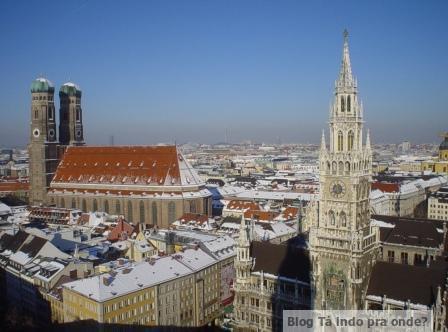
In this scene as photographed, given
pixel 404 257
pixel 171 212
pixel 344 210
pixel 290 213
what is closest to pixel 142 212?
pixel 171 212

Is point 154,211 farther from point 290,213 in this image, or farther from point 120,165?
point 290,213

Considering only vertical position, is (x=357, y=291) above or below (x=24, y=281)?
above

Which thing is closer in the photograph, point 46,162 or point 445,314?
point 445,314

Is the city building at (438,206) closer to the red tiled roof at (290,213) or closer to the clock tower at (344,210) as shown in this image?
the red tiled roof at (290,213)

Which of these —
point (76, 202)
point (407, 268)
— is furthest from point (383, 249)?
point (76, 202)

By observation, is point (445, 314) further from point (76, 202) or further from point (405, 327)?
point (76, 202)

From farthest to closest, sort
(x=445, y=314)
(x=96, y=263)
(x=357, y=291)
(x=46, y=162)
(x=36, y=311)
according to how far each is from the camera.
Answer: (x=46, y=162) → (x=96, y=263) → (x=36, y=311) → (x=357, y=291) → (x=445, y=314)
